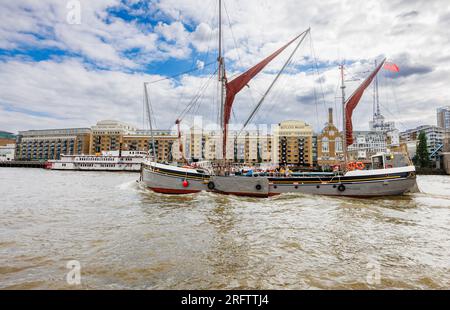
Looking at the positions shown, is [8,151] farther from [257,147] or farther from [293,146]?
[293,146]

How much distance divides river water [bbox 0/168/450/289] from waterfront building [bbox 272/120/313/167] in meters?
116

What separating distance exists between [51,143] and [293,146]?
523ft

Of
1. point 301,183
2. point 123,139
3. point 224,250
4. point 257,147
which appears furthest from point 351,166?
point 123,139

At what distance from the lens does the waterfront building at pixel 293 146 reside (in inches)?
5037

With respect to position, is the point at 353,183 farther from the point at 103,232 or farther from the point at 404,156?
the point at 103,232

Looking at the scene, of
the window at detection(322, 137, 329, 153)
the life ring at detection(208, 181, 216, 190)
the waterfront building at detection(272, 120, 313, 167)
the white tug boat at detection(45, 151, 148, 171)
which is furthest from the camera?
the waterfront building at detection(272, 120, 313, 167)

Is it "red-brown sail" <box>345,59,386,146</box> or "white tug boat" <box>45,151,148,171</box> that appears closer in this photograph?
"red-brown sail" <box>345,59,386,146</box>

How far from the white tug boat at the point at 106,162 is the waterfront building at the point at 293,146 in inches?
2647

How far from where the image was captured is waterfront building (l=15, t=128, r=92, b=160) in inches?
6393

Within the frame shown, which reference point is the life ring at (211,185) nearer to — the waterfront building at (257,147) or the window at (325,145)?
the window at (325,145)

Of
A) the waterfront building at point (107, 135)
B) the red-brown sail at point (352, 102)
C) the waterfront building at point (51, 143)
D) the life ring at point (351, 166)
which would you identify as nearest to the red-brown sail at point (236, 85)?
the red-brown sail at point (352, 102)

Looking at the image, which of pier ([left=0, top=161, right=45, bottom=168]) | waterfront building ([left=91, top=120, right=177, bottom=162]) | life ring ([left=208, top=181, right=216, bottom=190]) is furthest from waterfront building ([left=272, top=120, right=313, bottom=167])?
pier ([left=0, top=161, right=45, bottom=168])

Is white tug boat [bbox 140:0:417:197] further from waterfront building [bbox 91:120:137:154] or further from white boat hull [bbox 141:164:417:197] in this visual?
waterfront building [bbox 91:120:137:154]
